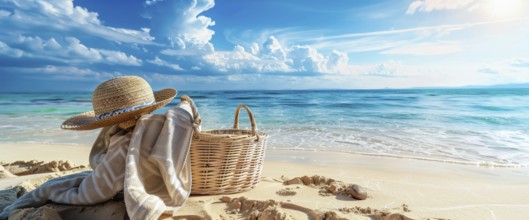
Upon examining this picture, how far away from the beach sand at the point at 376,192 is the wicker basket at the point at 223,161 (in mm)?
92

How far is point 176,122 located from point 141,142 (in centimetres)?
27

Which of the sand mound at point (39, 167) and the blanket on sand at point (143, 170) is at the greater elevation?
the blanket on sand at point (143, 170)

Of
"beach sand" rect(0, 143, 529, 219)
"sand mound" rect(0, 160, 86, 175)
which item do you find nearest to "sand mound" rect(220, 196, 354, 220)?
"beach sand" rect(0, 143, 529, 219)

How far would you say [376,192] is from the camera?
11.0ft

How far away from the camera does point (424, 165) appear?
486 centimetres

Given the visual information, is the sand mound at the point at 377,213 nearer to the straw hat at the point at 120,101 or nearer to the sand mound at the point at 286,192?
the sand mound at the point at 286,192

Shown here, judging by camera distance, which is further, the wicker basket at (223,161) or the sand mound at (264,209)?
the wicker basket at (223,161)

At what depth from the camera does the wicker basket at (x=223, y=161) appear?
2.94 meters

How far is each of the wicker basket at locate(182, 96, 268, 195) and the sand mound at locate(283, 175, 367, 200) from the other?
0.57 meters

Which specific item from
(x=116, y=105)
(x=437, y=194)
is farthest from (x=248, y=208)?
(x=437, y=194)

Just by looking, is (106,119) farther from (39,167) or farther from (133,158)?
(39,167)

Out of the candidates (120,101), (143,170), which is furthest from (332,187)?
(120,101)

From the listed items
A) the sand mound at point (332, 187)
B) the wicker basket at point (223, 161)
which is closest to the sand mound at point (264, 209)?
the wicker basket at point (223, 161)

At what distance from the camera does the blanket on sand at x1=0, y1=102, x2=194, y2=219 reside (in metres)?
2.57
